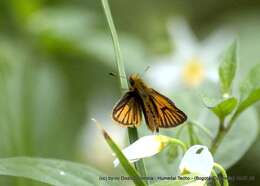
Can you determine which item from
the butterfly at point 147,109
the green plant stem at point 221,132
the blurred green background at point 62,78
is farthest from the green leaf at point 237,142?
the blurred green background at point 62,78

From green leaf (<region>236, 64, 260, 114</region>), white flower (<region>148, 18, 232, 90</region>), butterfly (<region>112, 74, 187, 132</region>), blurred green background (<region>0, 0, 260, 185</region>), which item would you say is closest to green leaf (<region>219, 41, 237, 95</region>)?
green leaf (<region>236, 64, 260, 114</region>)

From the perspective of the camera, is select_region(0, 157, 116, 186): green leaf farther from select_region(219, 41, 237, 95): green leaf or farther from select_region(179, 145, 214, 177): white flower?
select_region(219, 41, 237, 95): green leaf

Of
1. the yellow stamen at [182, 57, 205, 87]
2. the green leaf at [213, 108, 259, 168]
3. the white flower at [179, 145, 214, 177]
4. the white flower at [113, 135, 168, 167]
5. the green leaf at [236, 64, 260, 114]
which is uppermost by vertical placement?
the yellow stamen at [182, 57, 205, 87]

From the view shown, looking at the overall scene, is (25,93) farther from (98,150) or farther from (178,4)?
(178,4)

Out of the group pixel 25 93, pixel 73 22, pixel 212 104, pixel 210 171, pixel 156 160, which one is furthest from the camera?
pixel 73 22

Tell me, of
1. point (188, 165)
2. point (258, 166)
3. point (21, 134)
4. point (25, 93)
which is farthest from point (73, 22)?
point (188, 165)
